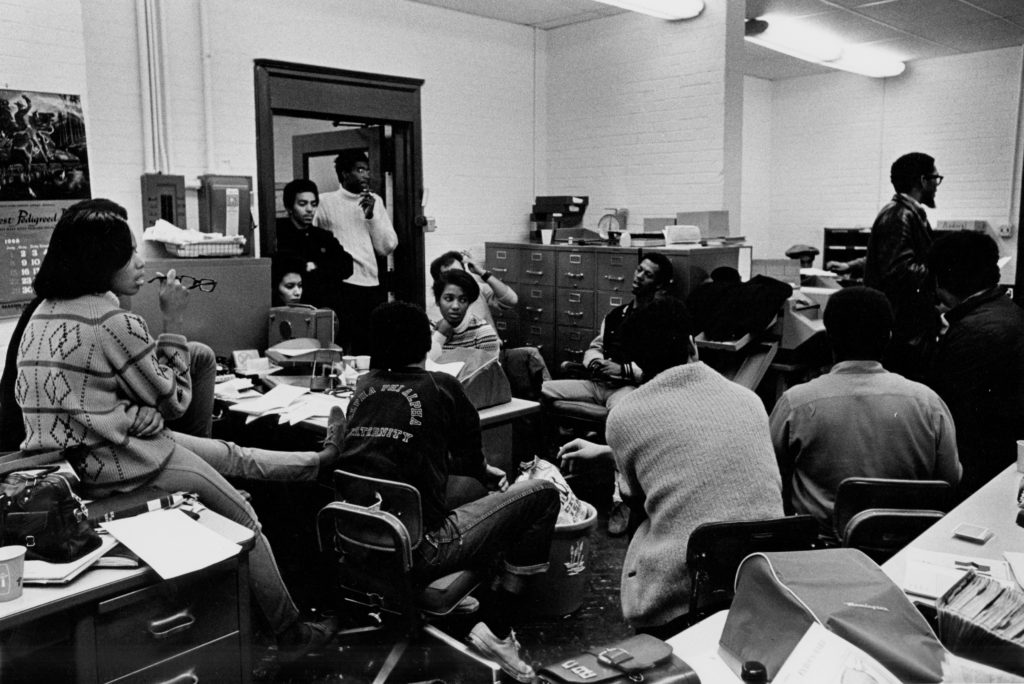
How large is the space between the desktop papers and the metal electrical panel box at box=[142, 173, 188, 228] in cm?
300

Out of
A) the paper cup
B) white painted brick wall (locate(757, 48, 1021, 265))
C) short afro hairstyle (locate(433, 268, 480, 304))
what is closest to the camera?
the paper cup

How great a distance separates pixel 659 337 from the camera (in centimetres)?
218

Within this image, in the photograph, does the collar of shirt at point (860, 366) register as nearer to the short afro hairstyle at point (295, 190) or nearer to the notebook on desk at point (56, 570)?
the notebook on desk at point (56, 570)

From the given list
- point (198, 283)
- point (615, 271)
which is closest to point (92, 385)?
point (198, 283)

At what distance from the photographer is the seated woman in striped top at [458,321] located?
14.6ft

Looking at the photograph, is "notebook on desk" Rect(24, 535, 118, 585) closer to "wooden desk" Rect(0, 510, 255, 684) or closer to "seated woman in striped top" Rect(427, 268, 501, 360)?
"wooden desk" Rect(0, 510, 255, 684)

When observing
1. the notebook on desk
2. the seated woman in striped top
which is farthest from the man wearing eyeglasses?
the notebook on desk

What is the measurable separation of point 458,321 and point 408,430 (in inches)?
80.2

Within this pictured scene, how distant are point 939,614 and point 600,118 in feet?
19.2

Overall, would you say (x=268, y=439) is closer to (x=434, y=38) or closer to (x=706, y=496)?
(x=706, y=496)

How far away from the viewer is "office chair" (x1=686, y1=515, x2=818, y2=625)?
74.2 inches

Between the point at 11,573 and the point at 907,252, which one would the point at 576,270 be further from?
the point at 11,573

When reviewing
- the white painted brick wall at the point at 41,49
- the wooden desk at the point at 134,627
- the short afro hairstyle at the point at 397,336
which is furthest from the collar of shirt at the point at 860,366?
the white painted brick wall at the point at 41,49

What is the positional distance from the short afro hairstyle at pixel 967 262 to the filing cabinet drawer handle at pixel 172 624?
2.69 metres
